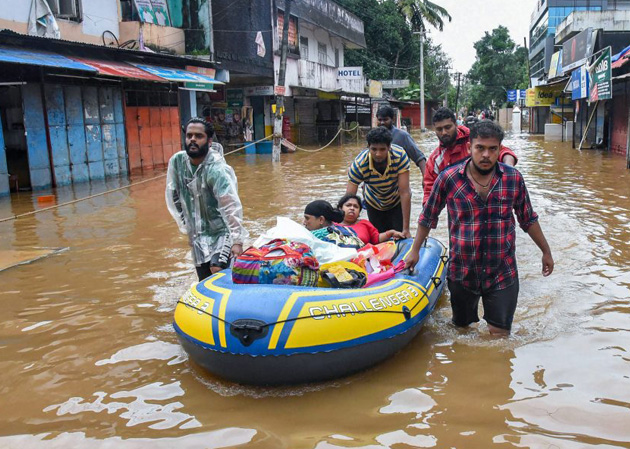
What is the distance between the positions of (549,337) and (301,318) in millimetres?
2259

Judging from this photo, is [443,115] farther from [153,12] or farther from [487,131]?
[153,12]

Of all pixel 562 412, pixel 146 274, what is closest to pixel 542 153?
pixel 146 274

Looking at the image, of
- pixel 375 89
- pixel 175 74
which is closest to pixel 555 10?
pixel 375 89

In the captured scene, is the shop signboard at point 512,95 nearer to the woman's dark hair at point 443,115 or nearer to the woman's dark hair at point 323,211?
the woman's dark hair at point 443,115

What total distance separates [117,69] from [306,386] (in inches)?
491

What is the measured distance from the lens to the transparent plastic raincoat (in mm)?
4672

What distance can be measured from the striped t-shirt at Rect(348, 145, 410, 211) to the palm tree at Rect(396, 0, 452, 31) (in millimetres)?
38085

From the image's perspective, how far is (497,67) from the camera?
5800 centimetres

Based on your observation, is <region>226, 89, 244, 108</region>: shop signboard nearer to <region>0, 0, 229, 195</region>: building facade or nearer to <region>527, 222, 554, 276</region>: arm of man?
<region>0, 0, 229, 195</region>: building facade

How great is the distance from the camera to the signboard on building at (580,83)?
67.8 feet

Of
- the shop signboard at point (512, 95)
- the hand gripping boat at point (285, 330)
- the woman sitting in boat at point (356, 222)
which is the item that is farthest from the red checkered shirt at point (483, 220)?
the shop signboard at point (512, 95)

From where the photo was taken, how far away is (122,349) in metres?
4.81

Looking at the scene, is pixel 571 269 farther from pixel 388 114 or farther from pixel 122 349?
pixel 122 349

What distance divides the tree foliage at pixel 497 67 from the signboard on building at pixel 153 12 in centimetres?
4376
